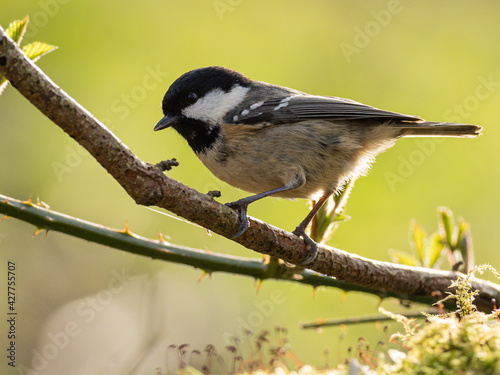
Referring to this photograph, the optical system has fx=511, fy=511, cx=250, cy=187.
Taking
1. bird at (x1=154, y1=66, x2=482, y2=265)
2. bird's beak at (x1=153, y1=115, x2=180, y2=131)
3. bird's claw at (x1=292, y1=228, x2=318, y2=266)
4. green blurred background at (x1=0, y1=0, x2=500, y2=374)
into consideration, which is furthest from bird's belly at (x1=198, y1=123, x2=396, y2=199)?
green blurred background at (x1=0, y1=0, x2=500, y2=374)

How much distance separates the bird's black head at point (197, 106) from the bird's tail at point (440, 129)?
986 mm

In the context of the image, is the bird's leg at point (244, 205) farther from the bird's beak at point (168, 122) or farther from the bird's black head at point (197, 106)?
the bird's beak at point (168, 122)

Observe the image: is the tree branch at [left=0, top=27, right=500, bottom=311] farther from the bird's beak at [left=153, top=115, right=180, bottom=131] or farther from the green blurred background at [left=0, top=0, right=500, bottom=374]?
the green blurred background at [left=0, top=0, right=500, bottom=374]

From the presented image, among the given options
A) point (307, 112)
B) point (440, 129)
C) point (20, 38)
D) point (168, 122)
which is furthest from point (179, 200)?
point (440, 129)

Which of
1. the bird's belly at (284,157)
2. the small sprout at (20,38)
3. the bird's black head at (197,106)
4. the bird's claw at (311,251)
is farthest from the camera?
the bird's black head at (197,106)

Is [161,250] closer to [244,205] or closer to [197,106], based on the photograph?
[244,205]

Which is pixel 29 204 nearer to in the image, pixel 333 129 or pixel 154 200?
pixel 154 200

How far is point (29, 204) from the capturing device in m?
1.79

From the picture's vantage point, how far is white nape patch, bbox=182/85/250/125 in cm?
280

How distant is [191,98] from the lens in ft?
9.32

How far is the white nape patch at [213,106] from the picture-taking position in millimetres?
2801

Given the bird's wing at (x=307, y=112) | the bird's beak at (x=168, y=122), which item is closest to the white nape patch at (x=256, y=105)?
the bird's wing at (x=307, y=112)

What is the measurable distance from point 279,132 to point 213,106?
41cm

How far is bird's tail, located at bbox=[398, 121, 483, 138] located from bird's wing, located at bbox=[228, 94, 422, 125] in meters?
0.04
